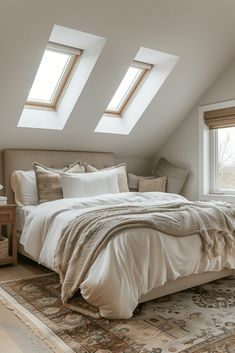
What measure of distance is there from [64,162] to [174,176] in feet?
5.04

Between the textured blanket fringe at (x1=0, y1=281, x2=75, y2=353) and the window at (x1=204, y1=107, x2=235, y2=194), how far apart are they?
3003 millimetres

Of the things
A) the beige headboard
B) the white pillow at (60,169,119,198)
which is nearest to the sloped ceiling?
the beige headboard

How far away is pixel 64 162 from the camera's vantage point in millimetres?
4586

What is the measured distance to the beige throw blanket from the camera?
8.30 ft

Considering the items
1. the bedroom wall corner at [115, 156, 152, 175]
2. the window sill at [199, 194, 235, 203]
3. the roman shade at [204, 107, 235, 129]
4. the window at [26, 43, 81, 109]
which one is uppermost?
the window at [26, 43, 81, 109]

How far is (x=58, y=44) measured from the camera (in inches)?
148

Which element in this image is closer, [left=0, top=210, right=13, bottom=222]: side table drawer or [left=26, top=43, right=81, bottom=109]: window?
[left=0, top=210, right=13, bottom=222]: side table drawer

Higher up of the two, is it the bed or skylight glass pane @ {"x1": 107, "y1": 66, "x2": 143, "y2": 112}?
skylight glass pane @ {"x1": 107, "y1": 66, "x2": 143, "y2": 112}

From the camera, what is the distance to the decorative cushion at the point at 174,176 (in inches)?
195

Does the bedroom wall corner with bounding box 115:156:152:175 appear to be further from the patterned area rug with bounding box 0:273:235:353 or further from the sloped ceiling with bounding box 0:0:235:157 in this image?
the patterned area rug with bounding box 0:273:235:353

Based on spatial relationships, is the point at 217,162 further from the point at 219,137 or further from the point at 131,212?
the point at 131,212

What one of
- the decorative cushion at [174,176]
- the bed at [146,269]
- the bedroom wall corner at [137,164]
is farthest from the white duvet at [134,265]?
the bedroom wall corner at [137,164]

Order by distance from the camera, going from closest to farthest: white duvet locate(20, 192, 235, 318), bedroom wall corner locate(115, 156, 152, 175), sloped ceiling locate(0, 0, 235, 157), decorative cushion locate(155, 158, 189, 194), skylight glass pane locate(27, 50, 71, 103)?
white duvet locate(20, 192, 235, 318) → sloped ceiling locate(0, 0, 235, 157) → skylight glass pane locate(27, 50, 71, 103) → decorative cushion locate(155, 158, 189, 194) → bedroom wall corner locate(115, 156, 152, 175)

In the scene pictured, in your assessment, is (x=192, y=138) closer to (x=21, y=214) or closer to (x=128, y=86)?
(x=128, y=86)
